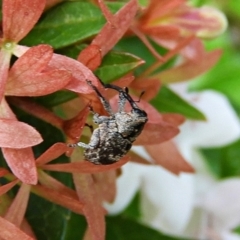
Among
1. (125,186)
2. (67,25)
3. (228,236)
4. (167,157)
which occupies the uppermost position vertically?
(67,25)

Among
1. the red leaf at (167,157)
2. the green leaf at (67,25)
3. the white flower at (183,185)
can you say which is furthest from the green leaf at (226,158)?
the green leaf at (67,25)

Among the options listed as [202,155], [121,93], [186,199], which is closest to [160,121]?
[121,93]

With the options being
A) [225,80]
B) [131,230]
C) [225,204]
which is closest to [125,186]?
[131,230]

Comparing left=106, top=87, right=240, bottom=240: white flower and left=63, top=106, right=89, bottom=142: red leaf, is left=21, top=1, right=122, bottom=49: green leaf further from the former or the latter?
left=106, top=87, right=240, bottom=240: white flower

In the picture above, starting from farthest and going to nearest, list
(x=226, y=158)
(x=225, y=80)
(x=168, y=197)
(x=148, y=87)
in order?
(x=225, y=80) → (x=226, y=158) → (x=168, y=197) → (x=148, y=87)


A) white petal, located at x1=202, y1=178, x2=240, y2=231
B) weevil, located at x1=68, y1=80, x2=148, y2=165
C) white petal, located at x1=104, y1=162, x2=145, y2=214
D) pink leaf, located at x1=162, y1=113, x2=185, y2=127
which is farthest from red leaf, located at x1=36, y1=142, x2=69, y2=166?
white petal, located at x1=202, y1=178, x2=240, y2=231

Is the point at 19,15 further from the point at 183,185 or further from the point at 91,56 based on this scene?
the point at 183,185

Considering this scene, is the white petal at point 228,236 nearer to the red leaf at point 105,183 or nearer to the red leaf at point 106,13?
the red leaf at point 105,183
